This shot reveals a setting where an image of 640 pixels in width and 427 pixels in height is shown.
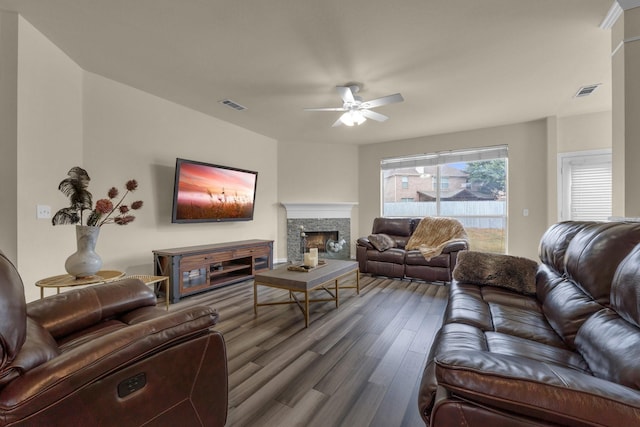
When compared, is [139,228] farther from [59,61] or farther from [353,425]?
[353,425]

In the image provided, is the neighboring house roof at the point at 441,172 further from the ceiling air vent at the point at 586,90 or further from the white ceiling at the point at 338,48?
the ceiling air vent at the point at 586,90

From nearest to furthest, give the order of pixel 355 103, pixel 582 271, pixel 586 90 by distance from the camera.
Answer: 1. pixel 582 271
2. pixel 355 103
3. pixel 586 90

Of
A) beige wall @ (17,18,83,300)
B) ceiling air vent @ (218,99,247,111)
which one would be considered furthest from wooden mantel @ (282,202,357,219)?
beige wall @ (17,18,83,300)

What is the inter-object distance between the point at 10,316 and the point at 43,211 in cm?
225

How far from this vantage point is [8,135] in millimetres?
2174

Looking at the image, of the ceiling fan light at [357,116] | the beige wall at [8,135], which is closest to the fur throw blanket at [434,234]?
the ceiling fan light at [357,116]

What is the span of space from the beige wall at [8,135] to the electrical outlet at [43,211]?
0.18 metres

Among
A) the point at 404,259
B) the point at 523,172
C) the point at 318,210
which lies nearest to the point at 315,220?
the point at 318,210

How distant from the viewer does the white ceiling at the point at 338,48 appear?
206 cm

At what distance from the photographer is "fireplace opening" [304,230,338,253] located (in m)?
5.85

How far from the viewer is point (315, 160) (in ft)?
19.2

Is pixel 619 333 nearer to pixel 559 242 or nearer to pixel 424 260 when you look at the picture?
pixel 559 242

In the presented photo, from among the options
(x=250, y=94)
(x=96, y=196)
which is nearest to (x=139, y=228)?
(x=96, y=196)

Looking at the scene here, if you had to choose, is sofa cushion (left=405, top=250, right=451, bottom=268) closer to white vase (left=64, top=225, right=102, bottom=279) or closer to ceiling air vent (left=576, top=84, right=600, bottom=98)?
ceiling air vent (left=576, top=84, right=600, bottom=98)
